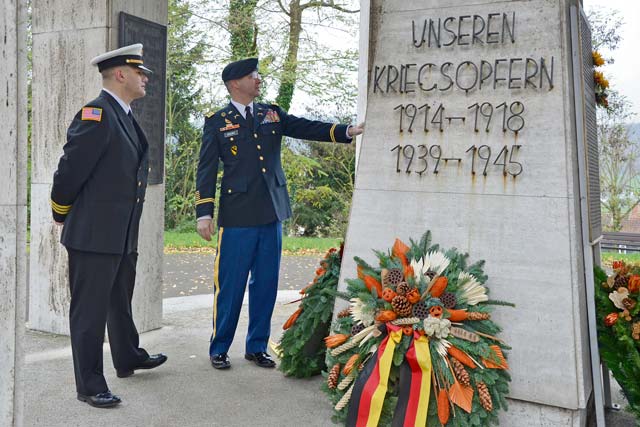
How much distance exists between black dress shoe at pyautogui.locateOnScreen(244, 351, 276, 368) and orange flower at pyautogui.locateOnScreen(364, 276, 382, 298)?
145cm

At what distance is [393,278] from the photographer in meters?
3.25

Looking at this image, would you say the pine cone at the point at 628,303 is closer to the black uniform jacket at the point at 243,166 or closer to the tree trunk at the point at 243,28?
the black uniform jacket at the point at 243,166

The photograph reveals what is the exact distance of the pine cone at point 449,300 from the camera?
315 cm

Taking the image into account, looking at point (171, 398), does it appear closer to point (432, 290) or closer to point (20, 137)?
point (432, 290)

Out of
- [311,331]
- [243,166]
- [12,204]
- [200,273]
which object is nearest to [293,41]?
[200,273]

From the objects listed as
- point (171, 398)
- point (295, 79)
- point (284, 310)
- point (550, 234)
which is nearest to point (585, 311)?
point (550, 234)

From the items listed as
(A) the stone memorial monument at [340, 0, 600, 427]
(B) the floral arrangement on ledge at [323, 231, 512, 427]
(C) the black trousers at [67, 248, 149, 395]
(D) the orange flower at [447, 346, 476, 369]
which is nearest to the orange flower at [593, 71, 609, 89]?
(A) the stone memorial monument at [340, 0, 600, 427]

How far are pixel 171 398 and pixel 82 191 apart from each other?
1.28 meters

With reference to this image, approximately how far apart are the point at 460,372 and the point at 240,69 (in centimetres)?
251

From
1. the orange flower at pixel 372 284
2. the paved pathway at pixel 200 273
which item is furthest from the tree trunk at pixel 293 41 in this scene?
the orange flower at pixel 372 284

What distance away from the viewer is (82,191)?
3783 millimetres

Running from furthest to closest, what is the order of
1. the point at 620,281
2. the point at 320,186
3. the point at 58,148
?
the point at 320,186 < the point at 58,148 < the point at 620,281

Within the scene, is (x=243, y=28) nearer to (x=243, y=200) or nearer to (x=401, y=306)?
(x=243, y=200)

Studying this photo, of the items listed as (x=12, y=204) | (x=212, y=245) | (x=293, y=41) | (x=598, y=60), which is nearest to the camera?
(x=12, y=204)
